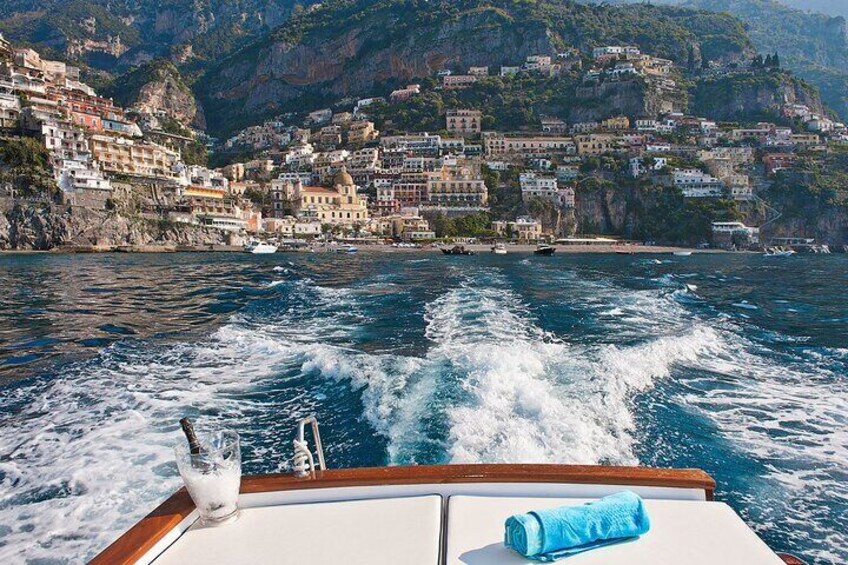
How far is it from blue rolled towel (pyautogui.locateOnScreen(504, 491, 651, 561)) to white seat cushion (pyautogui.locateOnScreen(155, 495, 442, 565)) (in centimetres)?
34

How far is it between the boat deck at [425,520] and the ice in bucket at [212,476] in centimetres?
7

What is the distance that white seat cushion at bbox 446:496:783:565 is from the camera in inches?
75.1

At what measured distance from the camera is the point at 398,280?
23391 mm

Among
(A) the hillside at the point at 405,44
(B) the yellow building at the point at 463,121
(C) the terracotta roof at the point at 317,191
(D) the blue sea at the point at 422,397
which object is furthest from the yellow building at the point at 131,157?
(A) the hillside at the point at 405,44

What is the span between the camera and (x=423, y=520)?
2.21m

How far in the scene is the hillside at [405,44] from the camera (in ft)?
377

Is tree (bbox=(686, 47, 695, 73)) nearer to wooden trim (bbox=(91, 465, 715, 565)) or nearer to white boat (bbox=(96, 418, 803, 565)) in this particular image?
wooden trim (bbox=(91, 465, 715, 565))

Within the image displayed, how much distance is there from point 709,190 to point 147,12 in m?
182

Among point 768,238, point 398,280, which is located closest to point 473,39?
point 768,238

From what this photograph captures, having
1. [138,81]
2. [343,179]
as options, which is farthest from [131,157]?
[138,81]

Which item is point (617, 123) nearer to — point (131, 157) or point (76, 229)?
point (131, 157)

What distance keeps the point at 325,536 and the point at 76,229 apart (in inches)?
2241

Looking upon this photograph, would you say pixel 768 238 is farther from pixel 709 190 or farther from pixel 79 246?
pixel 79 246

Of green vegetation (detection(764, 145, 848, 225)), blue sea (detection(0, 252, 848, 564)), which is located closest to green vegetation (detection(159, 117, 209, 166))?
blue sea (detection(0, 252, 848, 564))
